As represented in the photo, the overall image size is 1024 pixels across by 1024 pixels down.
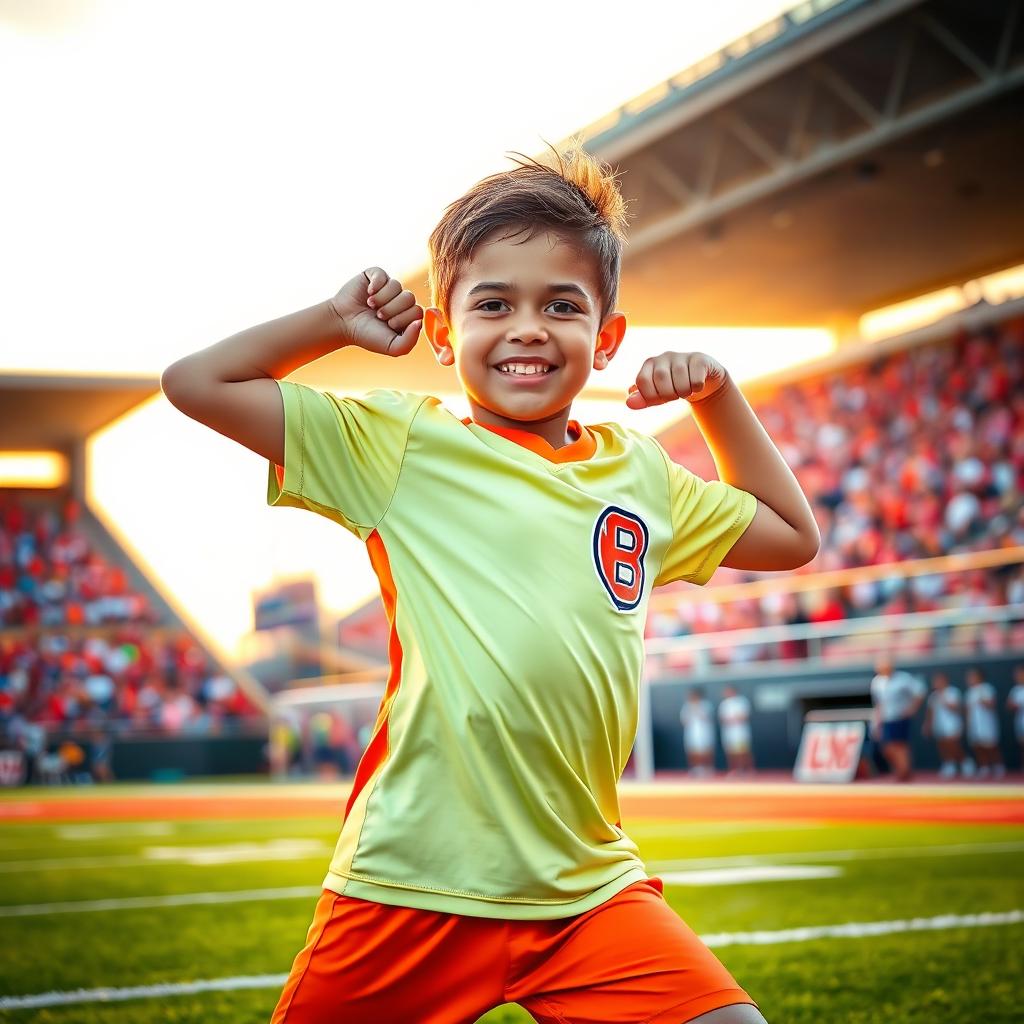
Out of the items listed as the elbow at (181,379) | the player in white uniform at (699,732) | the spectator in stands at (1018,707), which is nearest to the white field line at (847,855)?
the elbow at (181,379)

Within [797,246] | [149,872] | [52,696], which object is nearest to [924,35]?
[797,246]

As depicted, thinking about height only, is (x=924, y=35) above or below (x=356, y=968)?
above

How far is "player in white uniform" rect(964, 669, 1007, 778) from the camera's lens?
14.1 meters

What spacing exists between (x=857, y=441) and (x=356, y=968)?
20.8 m

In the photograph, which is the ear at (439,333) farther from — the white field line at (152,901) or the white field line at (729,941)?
the white field line at (152,901)

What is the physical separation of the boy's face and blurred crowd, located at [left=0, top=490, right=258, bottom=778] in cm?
2503

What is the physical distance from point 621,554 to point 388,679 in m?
0.42

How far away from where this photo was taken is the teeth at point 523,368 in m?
2.16

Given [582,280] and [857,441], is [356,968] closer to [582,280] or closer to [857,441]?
[582,280]

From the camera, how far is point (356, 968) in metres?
1.94

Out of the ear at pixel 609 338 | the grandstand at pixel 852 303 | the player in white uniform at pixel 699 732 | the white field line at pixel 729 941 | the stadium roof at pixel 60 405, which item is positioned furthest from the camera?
the stadium roof at pixel 60 405

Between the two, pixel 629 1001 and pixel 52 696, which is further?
pixel 52 696

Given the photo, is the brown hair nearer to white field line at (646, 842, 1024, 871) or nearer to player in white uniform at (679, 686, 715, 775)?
white field line at (646, 842, 1024, 871)

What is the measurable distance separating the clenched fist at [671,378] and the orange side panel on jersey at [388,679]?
491 millimetres
